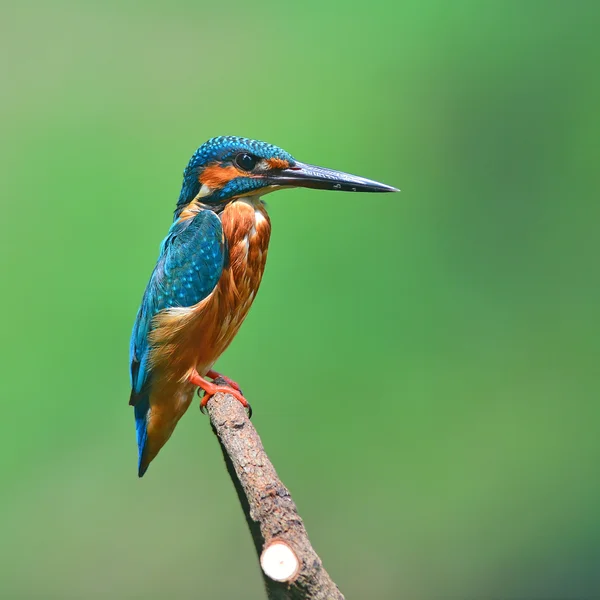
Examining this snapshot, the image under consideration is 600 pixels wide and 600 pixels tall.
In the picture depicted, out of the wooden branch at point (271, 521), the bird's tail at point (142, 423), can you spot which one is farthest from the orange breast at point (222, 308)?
the wooden branch at point (271, 521)

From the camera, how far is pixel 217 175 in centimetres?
183

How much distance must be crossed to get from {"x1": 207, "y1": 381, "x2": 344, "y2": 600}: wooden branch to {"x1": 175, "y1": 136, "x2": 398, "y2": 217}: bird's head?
1.64 ft

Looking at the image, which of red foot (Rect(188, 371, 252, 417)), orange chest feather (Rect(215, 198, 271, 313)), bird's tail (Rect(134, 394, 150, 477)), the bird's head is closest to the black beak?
the bird's head

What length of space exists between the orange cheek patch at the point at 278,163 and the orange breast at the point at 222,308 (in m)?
0.12

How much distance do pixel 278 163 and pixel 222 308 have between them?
0.35 m

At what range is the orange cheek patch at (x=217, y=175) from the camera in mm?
1814

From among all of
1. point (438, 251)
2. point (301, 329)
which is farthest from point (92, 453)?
point (438, 251)

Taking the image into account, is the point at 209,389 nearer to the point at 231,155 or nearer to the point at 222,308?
the point at 222,308

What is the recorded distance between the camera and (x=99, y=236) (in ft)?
9.66

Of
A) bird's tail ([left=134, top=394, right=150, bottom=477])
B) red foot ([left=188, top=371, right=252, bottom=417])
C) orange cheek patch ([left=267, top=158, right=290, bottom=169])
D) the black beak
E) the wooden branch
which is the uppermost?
orange cheek patch ([left=267, top=158, right=290, bottom=169])

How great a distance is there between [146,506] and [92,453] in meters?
0.28

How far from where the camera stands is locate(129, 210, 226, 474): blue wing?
5.89 feet

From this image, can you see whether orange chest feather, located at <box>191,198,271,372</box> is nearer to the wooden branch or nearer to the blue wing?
the blue wing

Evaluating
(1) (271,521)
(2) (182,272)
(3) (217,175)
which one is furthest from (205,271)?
(1) (271,521)
